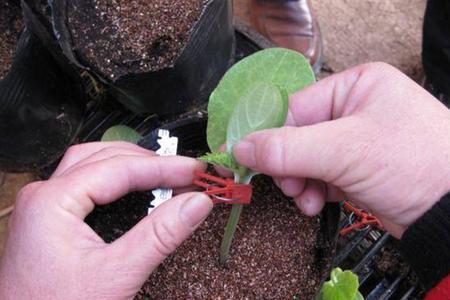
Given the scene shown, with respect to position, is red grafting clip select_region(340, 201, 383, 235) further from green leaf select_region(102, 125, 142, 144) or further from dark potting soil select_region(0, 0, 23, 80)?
dark potting soil select_region(0, 0, 23, 80)

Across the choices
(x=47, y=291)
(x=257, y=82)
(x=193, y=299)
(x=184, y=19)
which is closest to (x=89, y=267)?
(x=47, y=291)

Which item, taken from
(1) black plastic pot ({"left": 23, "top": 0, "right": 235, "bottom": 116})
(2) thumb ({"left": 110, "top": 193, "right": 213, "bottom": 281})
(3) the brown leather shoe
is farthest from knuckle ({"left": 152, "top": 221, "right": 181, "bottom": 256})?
(3) the brown leather shoe

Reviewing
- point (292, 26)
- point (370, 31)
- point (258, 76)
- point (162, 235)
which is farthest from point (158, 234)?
point (370, 31)

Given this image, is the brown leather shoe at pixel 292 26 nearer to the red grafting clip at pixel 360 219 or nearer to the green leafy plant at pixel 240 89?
the red grafting clip at pixel 360 219

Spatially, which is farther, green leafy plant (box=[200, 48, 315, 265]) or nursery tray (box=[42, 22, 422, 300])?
nursery tray (box=[42, 22, 422, 300])

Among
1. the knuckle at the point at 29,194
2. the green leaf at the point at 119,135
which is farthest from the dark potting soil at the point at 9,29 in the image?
the knuckle at the point at 29,194

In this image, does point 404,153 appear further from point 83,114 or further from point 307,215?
point 83,114
